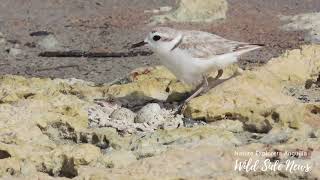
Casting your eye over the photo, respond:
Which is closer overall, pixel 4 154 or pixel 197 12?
pixel 4 154

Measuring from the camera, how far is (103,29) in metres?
12.7

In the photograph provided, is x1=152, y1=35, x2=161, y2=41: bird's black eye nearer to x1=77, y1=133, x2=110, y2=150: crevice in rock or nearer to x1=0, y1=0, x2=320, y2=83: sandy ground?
x1=77, y1=133, x2=110, y2=150: crevice in rock

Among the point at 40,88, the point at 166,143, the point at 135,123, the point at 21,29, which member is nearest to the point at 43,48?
the point at 21,29

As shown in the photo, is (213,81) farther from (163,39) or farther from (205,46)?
(163,39)

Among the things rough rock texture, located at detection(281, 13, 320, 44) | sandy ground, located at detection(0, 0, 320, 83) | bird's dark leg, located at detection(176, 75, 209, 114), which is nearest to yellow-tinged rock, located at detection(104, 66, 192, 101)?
bird's dark leg, located at detection(176, 75, 209, 114)

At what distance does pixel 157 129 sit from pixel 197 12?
25.9 ft

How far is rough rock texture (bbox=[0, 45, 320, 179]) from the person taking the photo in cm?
425

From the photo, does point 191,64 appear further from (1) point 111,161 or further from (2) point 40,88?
(1) point 111,161

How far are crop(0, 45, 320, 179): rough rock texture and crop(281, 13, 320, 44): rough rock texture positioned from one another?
470 centimetres

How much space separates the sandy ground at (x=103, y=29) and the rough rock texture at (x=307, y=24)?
178 millimetres

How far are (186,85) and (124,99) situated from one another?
62 centimetres

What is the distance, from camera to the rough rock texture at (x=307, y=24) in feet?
37.5

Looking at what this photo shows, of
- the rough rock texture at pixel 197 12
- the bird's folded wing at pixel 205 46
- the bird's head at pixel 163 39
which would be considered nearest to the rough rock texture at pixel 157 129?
the bird's folded wing at pixel 205 46

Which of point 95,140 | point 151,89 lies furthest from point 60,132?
point 151,89
